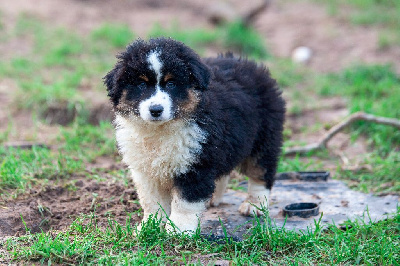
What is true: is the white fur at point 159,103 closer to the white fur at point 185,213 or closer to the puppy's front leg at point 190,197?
the puppy's front leg at point 190,197

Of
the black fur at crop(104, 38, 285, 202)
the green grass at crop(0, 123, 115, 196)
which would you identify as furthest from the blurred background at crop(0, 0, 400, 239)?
the black fur at crop(104, 38, 285, 202)

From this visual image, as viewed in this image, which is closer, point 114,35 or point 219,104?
point 219,104

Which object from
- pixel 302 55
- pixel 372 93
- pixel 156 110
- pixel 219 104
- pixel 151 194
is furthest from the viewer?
pixel 302 55

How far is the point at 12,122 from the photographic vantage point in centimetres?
736

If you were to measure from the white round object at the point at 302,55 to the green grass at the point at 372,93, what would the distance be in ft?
4.07

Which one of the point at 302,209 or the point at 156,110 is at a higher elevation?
the point at 156,110

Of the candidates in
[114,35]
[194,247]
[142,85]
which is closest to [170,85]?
[142,85]

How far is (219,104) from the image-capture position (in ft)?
14.1

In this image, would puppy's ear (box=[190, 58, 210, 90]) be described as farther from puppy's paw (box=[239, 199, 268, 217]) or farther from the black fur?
puppy's paw (box=[239, 199, 268, 217])

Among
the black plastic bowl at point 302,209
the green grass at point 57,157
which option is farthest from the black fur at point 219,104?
the green grass at point 57,157

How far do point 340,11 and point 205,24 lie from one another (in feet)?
10.9

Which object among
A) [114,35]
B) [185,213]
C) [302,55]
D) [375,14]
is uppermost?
[375,14]

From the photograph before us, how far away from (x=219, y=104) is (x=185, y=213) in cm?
85

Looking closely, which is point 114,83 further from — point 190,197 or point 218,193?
Result: point 218,193
